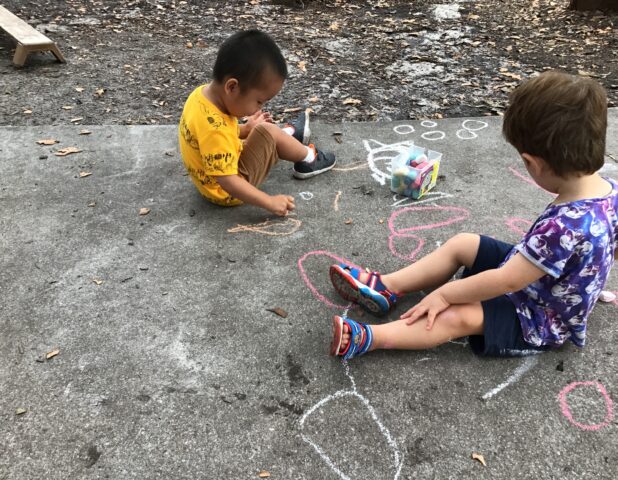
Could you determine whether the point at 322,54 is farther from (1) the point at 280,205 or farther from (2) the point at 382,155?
(1) the point at 280,205

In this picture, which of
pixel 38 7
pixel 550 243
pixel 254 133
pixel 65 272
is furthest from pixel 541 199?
pixel 38 7

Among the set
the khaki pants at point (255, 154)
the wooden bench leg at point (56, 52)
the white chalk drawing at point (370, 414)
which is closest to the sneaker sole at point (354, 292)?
the white chalk drawing at point (370, 414)

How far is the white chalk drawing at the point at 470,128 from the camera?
11.9 ft

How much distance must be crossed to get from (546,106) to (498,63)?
13.6 ft

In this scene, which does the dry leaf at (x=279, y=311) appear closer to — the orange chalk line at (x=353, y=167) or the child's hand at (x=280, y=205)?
the child's hand at (x=280, y=205)

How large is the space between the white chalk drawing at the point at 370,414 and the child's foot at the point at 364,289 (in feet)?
0.98

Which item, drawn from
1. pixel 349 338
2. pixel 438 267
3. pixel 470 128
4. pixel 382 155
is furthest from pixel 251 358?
pixel 470 128

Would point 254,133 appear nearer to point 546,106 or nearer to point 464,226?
point 464,226

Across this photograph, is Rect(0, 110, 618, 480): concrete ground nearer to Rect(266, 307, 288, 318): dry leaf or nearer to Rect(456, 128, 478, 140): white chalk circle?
Rect(266, 307, 288, 318): dry leaf

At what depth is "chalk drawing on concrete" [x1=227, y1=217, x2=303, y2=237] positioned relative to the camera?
2693 mm

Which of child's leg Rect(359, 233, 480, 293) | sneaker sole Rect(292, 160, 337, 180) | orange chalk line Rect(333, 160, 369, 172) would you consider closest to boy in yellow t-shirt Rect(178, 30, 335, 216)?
sneaker sole Rect(292, 160, 337, 180)

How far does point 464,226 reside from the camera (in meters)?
2.68

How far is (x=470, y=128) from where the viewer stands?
3738 millimetres

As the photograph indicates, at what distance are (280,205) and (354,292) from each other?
0.80m
